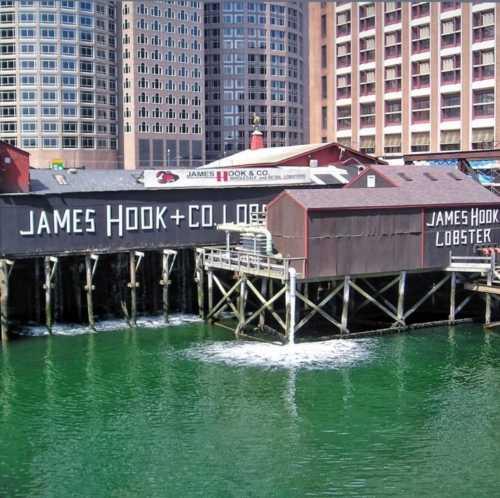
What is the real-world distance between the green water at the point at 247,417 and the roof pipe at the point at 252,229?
5.39 m

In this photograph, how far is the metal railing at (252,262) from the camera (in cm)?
4228

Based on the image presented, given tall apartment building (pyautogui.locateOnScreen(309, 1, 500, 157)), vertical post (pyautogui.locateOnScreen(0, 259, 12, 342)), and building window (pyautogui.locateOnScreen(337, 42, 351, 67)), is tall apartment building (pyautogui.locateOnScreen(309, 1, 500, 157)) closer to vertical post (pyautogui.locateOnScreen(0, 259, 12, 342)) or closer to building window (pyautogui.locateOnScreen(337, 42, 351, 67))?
building window (pyautogui.locateOnScreen(337, 42, 351, 67))

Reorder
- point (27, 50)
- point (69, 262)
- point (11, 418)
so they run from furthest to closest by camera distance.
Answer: point (27, 50) < point (69, 262) < point (11, 418)

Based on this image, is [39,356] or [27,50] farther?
[27,50]

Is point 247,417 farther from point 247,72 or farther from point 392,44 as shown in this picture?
point 247,72

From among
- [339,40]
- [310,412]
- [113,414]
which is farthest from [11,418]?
[339,40]

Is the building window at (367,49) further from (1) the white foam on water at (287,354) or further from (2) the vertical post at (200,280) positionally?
(1) the white foam on water at (287,354)

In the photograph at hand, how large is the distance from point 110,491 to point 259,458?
4.91 metres

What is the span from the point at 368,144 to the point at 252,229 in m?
54.0

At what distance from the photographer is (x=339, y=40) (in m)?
98.4

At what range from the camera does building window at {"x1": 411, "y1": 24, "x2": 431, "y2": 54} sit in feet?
290

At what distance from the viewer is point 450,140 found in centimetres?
8712

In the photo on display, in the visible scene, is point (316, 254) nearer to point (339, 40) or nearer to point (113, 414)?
point (113, 414)

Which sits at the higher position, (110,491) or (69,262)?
(69,262)
